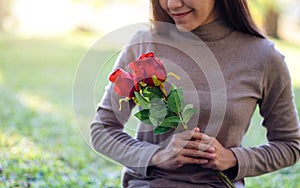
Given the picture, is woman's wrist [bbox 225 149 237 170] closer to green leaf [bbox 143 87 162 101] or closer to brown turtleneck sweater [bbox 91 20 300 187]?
brown turtleneck sweater [bbox 91 20 300 187]

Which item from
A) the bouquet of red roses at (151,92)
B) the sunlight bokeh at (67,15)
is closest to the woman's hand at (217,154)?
the bouquet of red roses at (151,92)

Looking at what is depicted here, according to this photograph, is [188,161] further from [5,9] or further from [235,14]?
[5,9]

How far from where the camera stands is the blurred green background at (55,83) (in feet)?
10.1

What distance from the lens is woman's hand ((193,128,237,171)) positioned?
1.78 m

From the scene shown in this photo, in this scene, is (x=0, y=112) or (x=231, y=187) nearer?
(x=231, y=187)

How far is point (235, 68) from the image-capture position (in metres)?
2.00

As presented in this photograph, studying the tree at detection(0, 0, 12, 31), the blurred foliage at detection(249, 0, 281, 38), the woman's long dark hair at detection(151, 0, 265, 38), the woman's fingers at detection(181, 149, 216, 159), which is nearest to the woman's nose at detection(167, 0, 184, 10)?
the woman's long dark hair at detection(151, 0, 265, 38)

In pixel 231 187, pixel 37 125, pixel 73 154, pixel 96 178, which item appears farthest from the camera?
pixel 37 125

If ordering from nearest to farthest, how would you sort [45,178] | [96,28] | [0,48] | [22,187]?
[22,187], [45,178], [0,48], [96,28]

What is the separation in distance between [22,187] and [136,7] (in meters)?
8.90

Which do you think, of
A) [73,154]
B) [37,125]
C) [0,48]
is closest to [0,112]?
[37,125]

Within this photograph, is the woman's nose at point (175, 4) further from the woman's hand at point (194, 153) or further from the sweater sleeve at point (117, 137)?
the woman's hand at point (194, 153)

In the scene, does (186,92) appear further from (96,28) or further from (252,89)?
(96,28)

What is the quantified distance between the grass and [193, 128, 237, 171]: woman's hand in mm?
407
